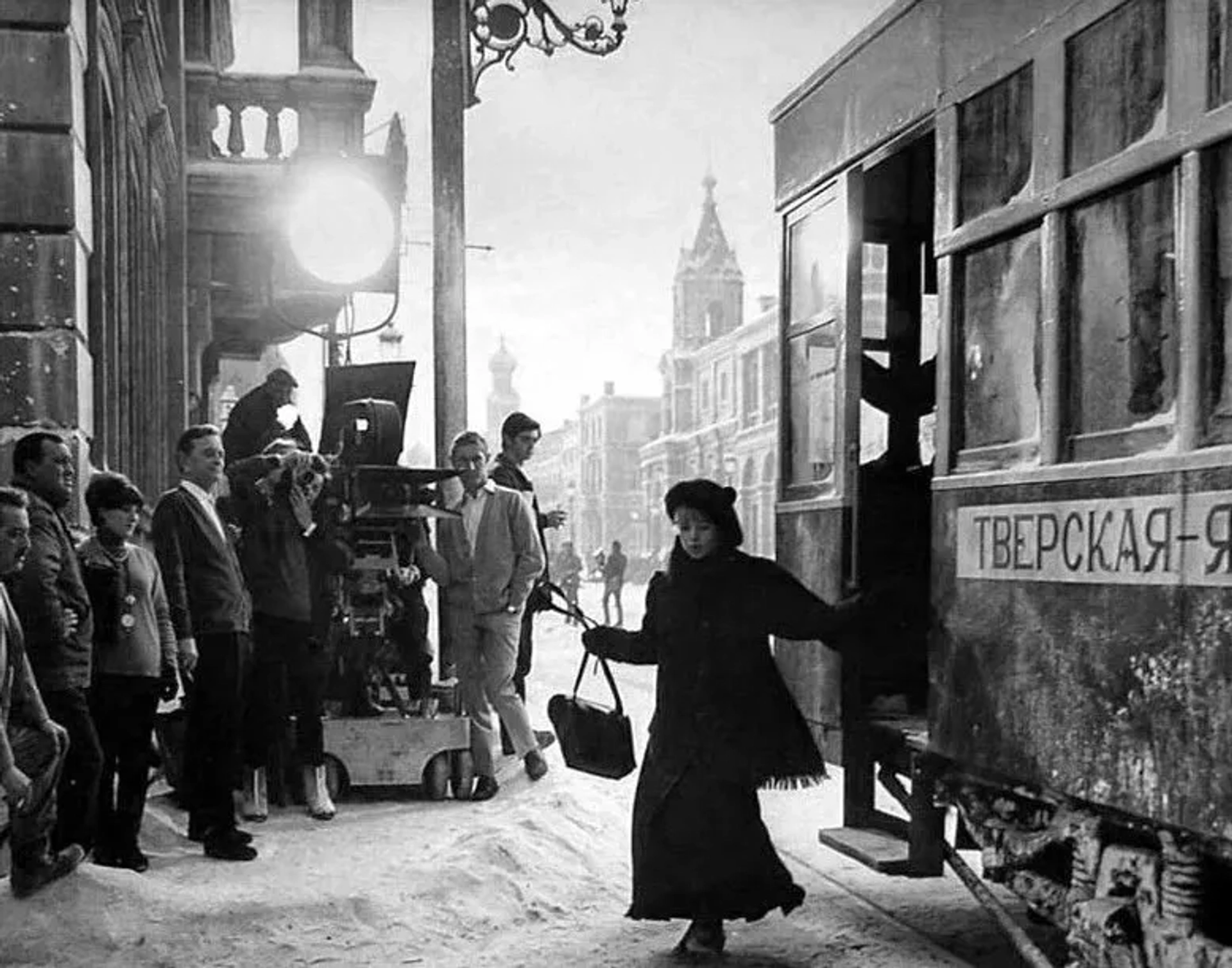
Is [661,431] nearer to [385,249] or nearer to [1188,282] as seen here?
[385,249]

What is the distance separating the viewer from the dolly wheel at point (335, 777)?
24.1 feet

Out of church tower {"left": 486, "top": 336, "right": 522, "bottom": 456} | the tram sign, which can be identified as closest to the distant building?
church tower {"left": 486, "top": 336, "right": 522, "bottom": 456}

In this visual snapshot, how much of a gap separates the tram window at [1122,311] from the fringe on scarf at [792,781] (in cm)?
168

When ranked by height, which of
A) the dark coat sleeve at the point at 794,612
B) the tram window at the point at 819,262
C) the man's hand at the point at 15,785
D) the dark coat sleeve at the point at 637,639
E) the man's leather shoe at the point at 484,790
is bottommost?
the man's leather shoe at the point at 484,790

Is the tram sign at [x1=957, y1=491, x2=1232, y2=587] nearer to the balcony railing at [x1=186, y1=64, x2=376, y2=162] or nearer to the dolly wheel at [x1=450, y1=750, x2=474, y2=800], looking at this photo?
the dolly wheel at [x1=450, y1=750, x2=474, y2=800]

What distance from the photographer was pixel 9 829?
4.96 m

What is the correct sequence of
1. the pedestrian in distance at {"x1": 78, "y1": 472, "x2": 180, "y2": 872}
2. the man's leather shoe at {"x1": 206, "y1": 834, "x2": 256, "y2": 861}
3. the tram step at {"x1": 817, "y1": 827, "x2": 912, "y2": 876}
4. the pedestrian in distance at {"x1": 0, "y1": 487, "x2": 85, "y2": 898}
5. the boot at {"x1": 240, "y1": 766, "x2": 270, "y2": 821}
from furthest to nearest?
the boot at {"x1": 240, "y1": 766, "x2": 270, "y2": 821}, the man's leather shoe at {"x1": 206, "y1": 834, "x2": 256, "y2": 861}, the pedestrian in distance at {"x1": 78, "y1": 472, "x2": 180, "y2": 872}, the tram step at {"x1": 817, "y1": 827, "x2": 912, "y2": 876}, the pedestrian in distance at {"x1": 0, "y1": 487, "x2": 85, "y2": 898}

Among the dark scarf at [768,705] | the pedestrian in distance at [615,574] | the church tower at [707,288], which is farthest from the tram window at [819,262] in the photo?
the church tower at [707,288]

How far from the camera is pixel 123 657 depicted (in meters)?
5.47

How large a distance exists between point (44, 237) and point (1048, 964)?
16.9 feet

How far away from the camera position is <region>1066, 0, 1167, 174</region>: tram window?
3.45m

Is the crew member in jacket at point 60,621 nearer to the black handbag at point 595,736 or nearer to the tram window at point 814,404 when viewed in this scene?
the black handbag at point 595,736

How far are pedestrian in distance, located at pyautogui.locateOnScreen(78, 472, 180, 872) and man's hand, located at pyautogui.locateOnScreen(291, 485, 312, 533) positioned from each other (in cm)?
112

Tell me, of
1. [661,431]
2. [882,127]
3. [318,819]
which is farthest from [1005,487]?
[661,431]
